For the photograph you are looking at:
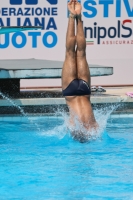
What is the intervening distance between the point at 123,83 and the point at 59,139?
6.02 metres

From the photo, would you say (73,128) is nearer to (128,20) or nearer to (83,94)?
(83,94)

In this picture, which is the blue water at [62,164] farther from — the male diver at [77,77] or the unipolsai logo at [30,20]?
the unipolsai logo at [30,20]

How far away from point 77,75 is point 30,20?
19.5ft

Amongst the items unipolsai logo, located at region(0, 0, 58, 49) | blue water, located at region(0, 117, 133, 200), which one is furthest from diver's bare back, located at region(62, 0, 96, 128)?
unipolsai logo, located at region(0, 0, 58, 49)

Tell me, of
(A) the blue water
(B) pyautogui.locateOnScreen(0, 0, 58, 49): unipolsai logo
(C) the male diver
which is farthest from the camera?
(B) pyautogui.locateOnScreen(0, 0, 58, 49): unipolsai logo

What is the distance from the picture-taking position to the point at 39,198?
5805mm

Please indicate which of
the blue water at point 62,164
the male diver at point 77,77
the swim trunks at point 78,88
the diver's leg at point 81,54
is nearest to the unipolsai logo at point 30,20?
the blue water at point 62,164

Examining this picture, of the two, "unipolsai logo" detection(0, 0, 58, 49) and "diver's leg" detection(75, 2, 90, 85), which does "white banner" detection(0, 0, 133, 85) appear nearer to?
"unipolsai logo" detection(0, 0, 58, 49)

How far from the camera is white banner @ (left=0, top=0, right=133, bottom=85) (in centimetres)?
1407

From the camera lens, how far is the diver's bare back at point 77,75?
8148 millimetres

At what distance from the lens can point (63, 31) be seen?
14.3 metres

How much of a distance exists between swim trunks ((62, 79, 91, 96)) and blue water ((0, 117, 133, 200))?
648 mm

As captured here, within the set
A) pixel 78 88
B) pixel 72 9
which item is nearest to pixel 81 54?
pixel 78 88

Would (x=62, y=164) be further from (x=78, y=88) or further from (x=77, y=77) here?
(x=77, y=77)
